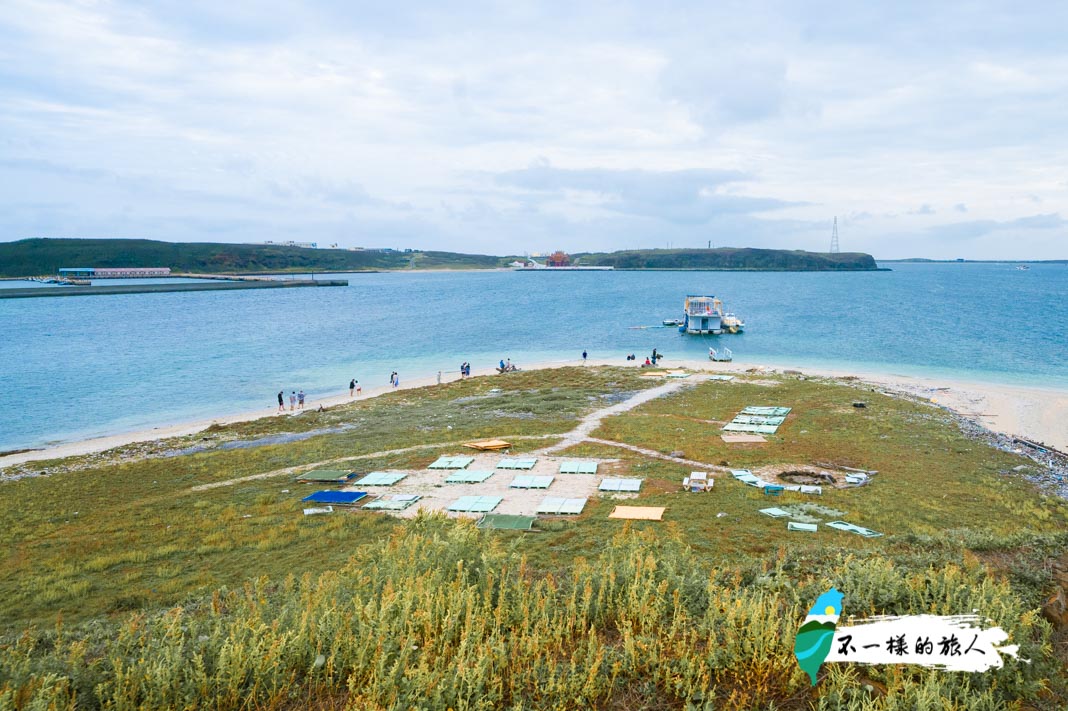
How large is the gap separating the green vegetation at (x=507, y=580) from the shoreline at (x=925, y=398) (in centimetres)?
453

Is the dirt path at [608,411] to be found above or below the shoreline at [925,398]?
above

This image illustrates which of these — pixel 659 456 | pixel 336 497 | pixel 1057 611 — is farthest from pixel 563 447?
pixel 1057 611

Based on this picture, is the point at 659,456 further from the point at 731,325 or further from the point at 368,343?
the point at 731,325

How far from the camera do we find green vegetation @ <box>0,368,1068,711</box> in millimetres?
6203

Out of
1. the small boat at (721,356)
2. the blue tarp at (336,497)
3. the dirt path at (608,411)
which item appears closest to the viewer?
the blue tarp at (336,497)

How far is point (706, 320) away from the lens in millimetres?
86500

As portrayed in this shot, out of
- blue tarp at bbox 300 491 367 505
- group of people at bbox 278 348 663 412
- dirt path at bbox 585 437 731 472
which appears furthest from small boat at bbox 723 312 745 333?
blue tarp at bbox 300 491 367 505

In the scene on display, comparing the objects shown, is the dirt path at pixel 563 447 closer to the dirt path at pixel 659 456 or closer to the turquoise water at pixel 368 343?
the dirt path at pixel 659 456

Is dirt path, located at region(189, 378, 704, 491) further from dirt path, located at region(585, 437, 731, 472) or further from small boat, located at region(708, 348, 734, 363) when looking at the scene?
small boat, located at region(708, 348, 734, 363)

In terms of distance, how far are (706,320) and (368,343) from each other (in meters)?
48.5

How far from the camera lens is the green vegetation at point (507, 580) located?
20.4ft

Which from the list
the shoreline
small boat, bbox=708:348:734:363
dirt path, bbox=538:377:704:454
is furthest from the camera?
small boat, bbox=708:348:734:363

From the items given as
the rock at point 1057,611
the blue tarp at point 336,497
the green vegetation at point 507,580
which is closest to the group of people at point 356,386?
the green vegetation at point 507,580

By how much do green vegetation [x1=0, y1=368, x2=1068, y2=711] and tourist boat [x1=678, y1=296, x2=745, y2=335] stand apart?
169 feet
